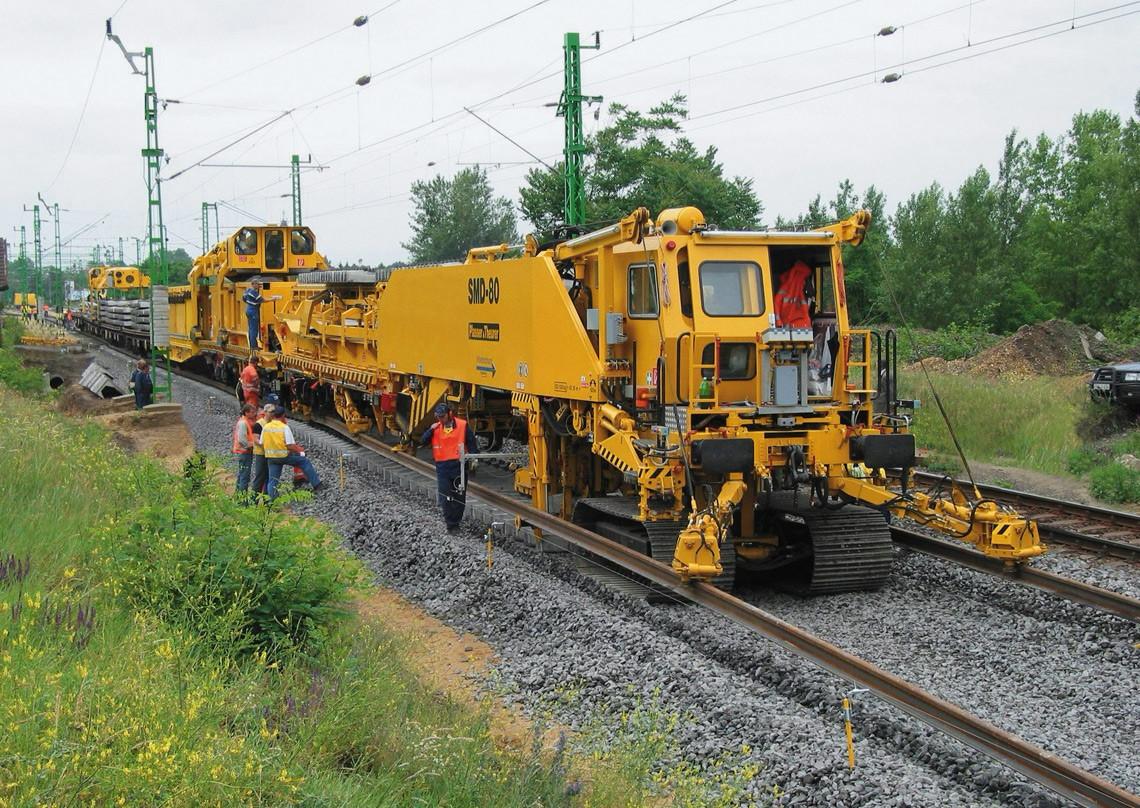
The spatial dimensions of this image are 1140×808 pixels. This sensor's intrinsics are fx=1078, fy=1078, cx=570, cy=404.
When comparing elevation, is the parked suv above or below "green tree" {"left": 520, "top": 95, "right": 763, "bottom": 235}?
below

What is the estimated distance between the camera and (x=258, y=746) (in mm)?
4789

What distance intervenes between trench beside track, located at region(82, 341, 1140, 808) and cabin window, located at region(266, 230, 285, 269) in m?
15.6

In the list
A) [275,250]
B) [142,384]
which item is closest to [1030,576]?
[142,384]

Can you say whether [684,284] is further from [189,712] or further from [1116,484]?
[1116,484]

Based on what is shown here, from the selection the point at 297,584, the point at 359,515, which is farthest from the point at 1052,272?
the point at 297,584

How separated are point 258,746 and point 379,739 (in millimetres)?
957

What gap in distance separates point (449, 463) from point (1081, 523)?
7.28 meters

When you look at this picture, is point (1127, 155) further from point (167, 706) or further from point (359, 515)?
point (167, 706)

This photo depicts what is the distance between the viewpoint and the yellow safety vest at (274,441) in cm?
1334

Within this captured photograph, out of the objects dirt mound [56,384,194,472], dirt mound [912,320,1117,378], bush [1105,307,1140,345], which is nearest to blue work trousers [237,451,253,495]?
dirt mound [56,384,194,472]

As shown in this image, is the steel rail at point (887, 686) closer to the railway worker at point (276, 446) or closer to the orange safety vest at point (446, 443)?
the orange safety vest at point (446, 443)

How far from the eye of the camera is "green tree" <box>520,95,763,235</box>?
3659 cm

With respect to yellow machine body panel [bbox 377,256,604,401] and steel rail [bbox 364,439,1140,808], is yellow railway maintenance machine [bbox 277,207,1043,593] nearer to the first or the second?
yellow machine body panel [bbox 377,256,604,401]

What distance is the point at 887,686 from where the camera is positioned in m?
6.87
